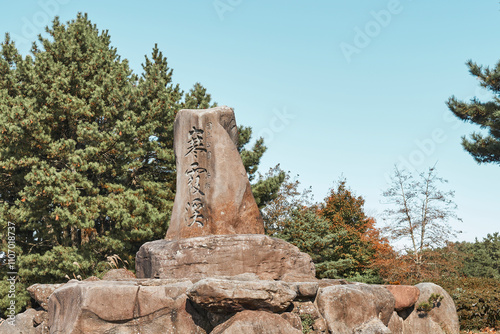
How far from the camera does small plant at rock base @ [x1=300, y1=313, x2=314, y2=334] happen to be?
206 inches

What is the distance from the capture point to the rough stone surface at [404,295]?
20.5ft

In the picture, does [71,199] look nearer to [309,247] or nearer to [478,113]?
[309,247]

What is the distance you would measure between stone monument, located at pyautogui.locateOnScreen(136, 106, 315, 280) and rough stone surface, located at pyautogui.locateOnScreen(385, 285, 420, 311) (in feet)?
4.31

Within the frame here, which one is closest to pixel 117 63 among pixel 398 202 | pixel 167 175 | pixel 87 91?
pixel 87 91

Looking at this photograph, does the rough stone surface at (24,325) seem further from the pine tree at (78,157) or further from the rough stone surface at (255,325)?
the pine tree at (78,157)

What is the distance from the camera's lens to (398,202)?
19.9 m

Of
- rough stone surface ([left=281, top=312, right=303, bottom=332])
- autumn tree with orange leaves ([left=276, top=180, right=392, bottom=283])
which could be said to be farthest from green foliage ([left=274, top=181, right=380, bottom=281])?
rough stone surface ([left=281, top=312, right=303, bottom=332])

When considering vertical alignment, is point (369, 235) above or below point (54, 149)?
below

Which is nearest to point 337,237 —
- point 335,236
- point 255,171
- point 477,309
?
point 335,236

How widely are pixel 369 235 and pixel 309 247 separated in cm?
695

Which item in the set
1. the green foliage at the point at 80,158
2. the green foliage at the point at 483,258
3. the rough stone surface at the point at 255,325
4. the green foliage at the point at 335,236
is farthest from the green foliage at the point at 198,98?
the green foliage at the point at 483,258

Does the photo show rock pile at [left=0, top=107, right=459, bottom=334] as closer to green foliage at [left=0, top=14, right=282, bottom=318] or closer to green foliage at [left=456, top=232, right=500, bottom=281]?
green foliage at [left=0, top=14, right=282, bottom=318]

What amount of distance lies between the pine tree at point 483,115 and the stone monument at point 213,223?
10.8m
